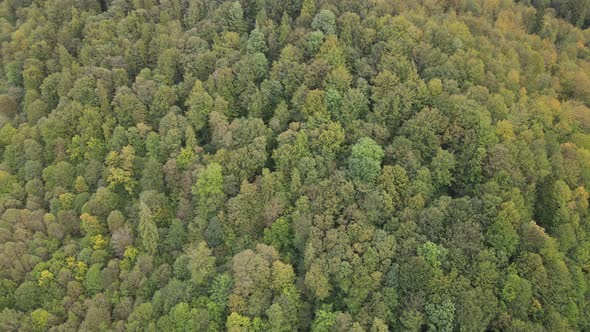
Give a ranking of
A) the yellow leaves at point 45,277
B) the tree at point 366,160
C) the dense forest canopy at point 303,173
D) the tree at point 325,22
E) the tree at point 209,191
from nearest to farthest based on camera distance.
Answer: the dense forest canopy at point 303,173 → the tree at point 366,160 → the yellow leaves at point 45,277 → the tree at point 209,191 → the tree at point 325,22

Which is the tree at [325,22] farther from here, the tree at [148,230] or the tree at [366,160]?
the tree at [148,230]

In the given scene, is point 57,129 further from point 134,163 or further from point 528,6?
point 528,6

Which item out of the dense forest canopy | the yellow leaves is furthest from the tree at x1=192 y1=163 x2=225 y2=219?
the yellow leaves

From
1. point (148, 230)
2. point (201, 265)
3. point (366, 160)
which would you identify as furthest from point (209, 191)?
point (366, 160)

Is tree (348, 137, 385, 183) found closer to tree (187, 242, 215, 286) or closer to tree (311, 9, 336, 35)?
tree (187, 242, 215, 286)

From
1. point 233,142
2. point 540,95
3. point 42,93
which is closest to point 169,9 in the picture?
point 42,93

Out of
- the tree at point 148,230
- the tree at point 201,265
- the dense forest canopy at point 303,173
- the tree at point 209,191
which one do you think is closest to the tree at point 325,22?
the dense forest canopy at point 303,173
